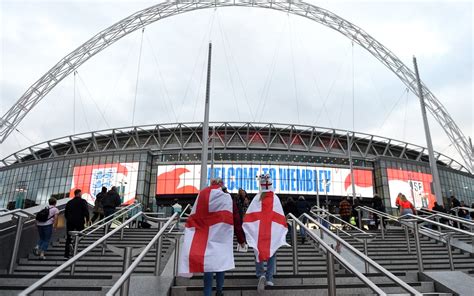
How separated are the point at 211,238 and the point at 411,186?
5768cm

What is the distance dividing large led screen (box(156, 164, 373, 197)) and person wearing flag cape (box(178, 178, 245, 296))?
4377 centimetres

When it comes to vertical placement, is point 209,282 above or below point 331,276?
below

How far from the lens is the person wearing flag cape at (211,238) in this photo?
4.89 m

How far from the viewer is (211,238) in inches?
201

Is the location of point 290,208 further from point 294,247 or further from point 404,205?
point 404,205

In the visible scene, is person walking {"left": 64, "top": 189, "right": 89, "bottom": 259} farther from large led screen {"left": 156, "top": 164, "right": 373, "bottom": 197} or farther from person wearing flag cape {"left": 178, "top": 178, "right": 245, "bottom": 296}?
large led screen {"left": 156, "top": 164, "right": 373, "bottom": 197}

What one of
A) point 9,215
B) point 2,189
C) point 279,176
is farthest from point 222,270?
point 2,189

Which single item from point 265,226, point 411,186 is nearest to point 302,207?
point 265,226

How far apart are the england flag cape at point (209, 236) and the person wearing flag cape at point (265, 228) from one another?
69 cm

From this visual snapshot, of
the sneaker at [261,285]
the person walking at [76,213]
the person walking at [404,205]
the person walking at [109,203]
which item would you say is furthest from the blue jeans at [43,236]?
the person walking at [404,205]

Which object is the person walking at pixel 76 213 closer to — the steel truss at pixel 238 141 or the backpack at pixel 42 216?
the backpack at pixel 42 216

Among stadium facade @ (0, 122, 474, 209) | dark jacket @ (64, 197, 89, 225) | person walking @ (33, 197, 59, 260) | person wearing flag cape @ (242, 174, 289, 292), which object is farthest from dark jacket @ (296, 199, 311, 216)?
stadium facade @ (0, 122, 474, 209)

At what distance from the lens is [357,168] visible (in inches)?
2164

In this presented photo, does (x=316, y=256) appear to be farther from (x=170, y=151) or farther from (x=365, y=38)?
(x=170, y=151)
